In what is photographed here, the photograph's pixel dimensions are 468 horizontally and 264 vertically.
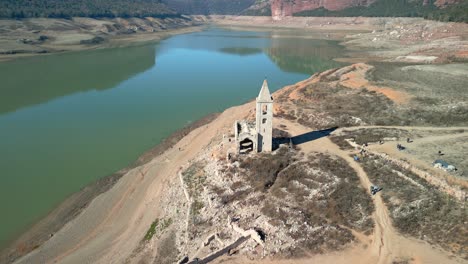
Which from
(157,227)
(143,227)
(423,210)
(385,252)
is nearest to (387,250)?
(385,252)

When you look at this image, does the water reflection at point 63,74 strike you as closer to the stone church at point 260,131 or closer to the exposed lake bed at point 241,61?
the exposed lake bed at point 241,61

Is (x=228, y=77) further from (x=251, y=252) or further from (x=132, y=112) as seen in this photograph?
(x=251, y=252)

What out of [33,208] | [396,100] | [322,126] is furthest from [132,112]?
[396,100]

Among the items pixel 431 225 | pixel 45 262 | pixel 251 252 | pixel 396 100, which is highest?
pixel 396 100

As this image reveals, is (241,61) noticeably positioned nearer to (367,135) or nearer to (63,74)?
(63,74)

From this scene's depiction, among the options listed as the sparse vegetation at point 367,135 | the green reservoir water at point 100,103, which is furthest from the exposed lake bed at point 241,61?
the sparse vegetation at point 367,135

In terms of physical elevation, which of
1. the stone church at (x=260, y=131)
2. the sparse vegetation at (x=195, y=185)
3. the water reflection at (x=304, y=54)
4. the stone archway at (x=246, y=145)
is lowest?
the sparse vegetation at (x=195, y=185)

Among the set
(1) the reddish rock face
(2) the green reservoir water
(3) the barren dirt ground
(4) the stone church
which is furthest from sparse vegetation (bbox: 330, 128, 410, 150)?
(1) the reddish rock face
